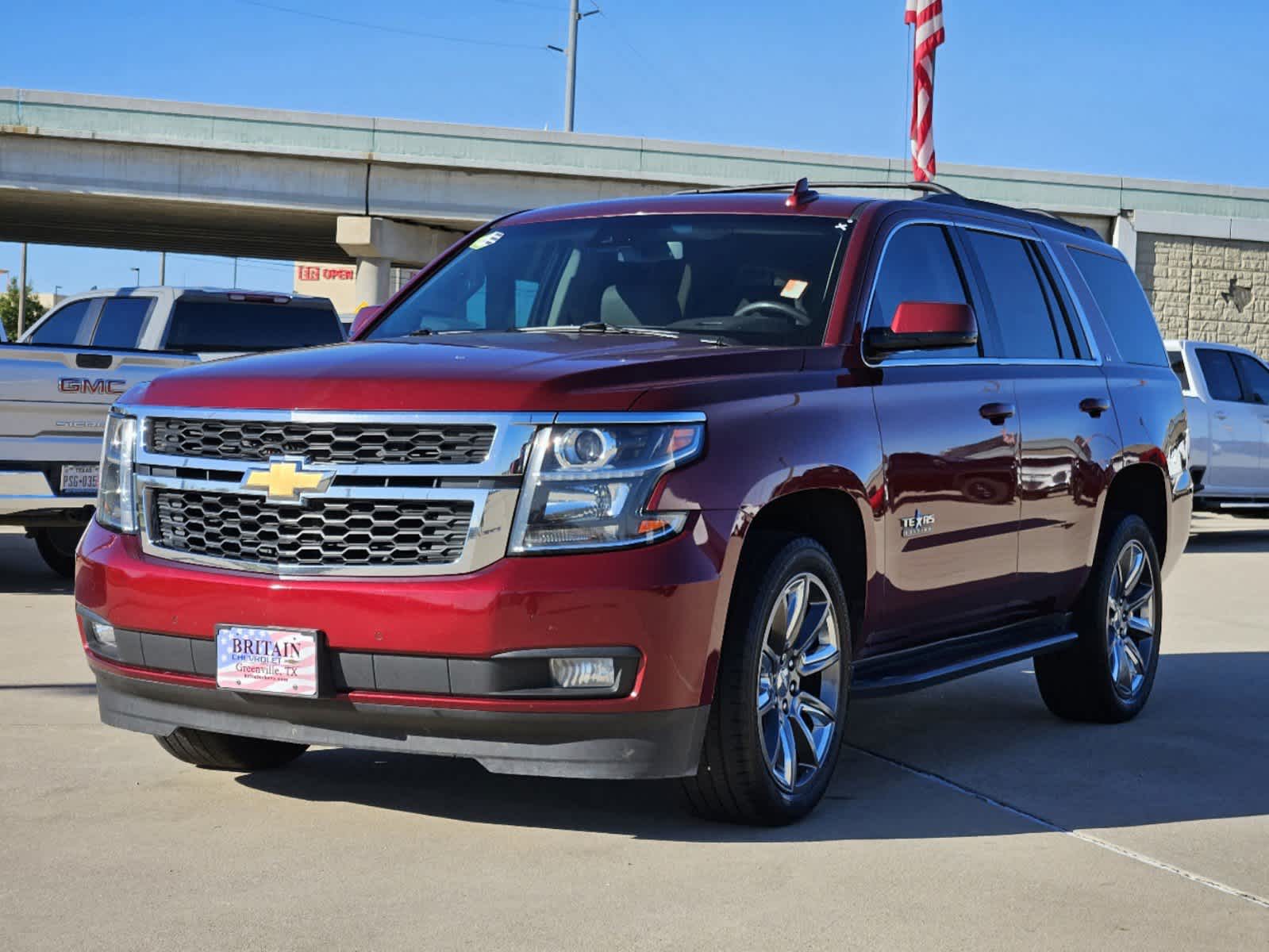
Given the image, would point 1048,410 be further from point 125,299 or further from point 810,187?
point 125,299

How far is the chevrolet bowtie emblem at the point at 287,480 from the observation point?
16.3 feet

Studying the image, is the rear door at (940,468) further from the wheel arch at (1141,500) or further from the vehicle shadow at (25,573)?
the vehicle shadow at (25,573)

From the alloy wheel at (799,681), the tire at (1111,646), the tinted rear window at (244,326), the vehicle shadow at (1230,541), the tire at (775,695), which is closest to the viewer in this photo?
the tire at (775,695)

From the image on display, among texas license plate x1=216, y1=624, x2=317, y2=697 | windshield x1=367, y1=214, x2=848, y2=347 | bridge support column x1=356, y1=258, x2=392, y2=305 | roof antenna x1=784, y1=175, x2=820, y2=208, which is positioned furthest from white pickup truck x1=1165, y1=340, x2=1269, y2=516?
bridge support column x1=356, y1=258, x2=392, y2=305

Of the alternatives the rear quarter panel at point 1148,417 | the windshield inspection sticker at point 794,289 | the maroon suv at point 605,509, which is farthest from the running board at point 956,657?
the windshield inspection sticker at point 794,289

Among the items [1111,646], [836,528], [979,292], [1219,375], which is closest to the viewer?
[836,528]

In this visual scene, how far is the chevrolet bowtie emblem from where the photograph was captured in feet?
16.3

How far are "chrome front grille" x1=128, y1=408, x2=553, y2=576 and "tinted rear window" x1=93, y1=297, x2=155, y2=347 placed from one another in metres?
8.14

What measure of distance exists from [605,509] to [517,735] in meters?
0.65

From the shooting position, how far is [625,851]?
5.11 meters

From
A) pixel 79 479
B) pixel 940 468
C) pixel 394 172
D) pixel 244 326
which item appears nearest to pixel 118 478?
pixel 940 468

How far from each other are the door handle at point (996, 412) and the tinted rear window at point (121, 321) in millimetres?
7863

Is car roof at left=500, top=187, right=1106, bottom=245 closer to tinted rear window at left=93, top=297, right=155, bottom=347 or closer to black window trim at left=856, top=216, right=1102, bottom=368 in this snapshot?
black window trim at left=856, top=216, right=1102, bottom=368

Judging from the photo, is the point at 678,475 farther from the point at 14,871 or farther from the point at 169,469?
the point at 14,871
